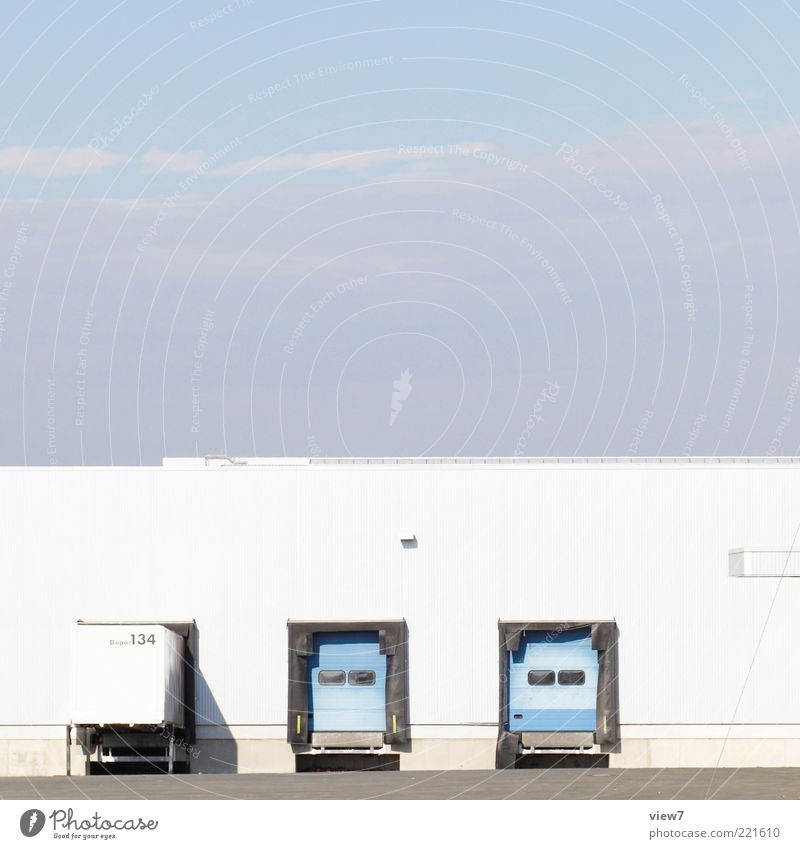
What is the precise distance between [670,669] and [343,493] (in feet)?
40.0

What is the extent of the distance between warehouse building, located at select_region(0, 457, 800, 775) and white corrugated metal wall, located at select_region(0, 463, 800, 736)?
7 cm

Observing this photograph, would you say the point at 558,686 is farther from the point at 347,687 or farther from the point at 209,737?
the point at 209,737

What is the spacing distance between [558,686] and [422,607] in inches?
202

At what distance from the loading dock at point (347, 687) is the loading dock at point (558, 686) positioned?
3461mm

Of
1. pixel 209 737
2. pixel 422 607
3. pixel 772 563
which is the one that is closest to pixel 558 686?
pixel 422 607

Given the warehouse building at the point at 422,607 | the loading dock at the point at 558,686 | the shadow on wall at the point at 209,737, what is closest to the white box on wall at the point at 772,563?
the warehouse building at the point at 422,607

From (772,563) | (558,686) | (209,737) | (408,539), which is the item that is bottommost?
(209,737)

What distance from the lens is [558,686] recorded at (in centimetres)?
4844
